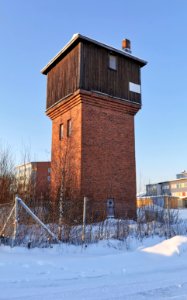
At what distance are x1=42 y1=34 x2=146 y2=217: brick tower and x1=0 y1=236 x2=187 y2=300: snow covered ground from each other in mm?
8507

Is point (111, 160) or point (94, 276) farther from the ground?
point (111, 160)

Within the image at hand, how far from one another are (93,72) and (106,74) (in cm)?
101

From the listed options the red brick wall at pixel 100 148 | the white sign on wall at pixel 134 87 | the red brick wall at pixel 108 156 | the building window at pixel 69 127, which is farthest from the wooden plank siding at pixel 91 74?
the building window at pixel 69 127

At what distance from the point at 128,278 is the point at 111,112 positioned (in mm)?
14359

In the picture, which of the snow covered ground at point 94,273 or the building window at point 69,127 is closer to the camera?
the snow covered ground at point 94,273

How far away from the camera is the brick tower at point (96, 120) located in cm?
1817

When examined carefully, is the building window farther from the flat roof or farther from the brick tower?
the flat roof

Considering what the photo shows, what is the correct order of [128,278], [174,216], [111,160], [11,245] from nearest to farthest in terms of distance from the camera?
[128,278]
[11,245]
[174,216]
[111,160]

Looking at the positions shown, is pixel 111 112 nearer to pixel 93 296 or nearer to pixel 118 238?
pixel 118 238

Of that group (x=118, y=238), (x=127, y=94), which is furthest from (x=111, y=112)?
(x=118, y=238)

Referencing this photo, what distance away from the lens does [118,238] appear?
33.7ft

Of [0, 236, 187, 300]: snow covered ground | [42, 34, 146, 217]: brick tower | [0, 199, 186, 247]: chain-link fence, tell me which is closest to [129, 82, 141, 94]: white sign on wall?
[42, 34, 146, 217]: brick tower

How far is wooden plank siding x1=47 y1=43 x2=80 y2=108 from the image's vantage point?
18758 millimetres

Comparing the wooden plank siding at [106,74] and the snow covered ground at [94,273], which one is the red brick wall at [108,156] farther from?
the snow covered ground at [94,273]
